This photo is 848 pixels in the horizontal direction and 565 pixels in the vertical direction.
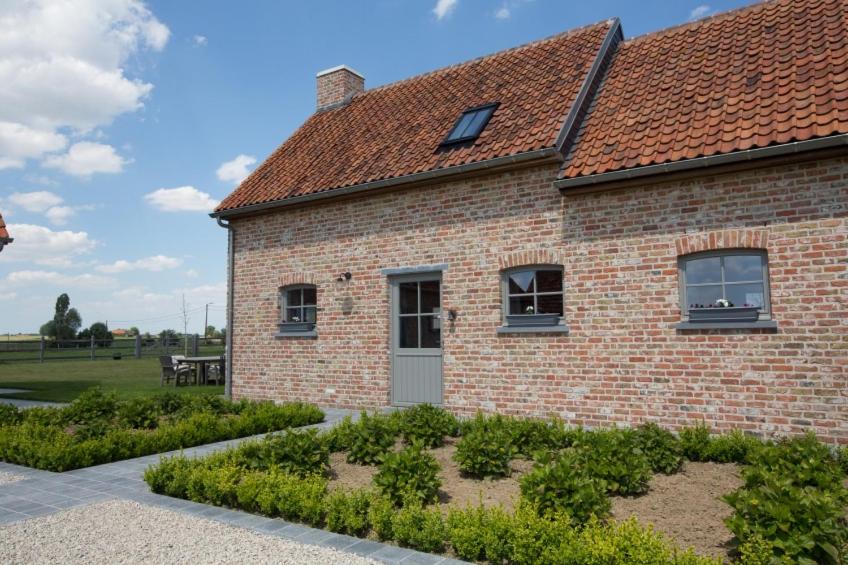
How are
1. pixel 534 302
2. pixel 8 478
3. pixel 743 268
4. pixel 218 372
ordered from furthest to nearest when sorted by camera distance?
pixel 218 372 → pixel 534 302 → pixel 743 268 → pixel 8 478

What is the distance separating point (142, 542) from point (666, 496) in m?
4.46

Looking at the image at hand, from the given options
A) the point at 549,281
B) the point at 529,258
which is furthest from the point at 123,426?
the point at 549,281

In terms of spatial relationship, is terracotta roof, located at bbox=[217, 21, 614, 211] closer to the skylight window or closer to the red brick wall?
the skylight window

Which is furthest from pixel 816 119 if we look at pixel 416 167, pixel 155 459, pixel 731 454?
pixel 155 459

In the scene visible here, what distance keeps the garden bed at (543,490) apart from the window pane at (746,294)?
1744mm

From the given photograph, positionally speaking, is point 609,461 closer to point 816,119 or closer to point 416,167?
point 816,119

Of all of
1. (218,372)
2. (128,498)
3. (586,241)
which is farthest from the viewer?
(218,372)

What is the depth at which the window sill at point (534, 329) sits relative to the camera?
8719mm

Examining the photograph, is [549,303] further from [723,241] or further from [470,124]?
[470,124]

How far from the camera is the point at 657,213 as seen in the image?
8141 mm

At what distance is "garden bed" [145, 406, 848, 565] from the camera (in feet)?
12.4

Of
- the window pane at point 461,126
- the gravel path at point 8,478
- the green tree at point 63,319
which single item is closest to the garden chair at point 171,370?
the gravel path at point 8,478

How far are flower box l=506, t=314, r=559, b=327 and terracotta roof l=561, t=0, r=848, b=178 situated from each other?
213 centimetres

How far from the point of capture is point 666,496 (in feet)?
17.6
